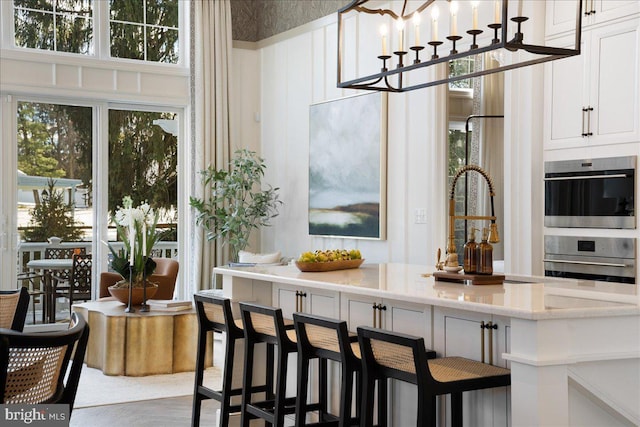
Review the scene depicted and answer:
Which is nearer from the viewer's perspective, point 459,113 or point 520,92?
point 520,92

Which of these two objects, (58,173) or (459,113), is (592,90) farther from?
(58,173)

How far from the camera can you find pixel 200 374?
4.54 metres

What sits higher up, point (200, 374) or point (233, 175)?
point (233, 175)

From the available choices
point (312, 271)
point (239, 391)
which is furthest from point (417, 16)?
point (239, 391)

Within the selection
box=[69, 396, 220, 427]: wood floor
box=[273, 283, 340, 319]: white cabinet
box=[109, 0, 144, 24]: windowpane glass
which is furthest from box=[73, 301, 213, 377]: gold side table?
box=[109, 0, 144, 24]: windowpane glass

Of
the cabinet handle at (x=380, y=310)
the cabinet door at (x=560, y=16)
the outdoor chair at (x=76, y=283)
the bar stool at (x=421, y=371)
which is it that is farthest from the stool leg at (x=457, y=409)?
the outdoor chair at (x=76, y=283)

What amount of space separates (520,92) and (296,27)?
3.32 metres

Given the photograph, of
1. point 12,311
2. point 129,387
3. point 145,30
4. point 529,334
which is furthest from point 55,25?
point 529,334

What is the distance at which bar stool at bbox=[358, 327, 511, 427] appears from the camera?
296 cm

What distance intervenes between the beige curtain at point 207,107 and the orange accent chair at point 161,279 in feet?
2.97

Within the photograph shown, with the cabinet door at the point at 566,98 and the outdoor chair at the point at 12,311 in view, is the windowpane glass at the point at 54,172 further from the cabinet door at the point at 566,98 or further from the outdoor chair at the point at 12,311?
the cabinet door at the point at 566,98

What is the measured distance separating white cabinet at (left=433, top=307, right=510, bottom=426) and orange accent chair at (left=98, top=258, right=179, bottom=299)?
14.3ft

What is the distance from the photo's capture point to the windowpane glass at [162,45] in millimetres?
8680

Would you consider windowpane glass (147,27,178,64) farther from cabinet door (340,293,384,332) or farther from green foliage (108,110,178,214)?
cabinet door (340,293,384,332)
